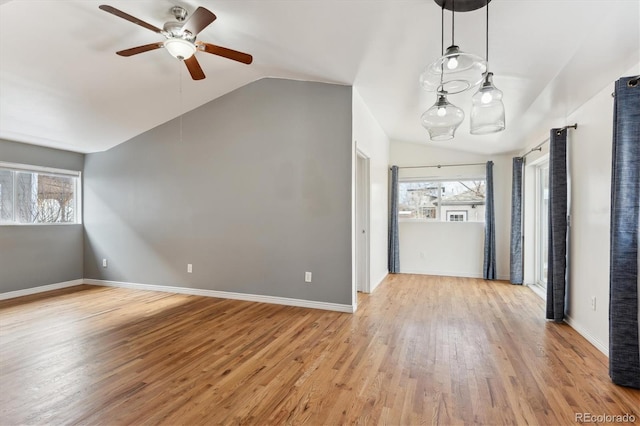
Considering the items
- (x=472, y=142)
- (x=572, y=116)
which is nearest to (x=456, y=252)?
(x=472, y=142)

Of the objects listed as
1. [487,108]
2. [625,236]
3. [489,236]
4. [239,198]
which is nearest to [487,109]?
[487,108]

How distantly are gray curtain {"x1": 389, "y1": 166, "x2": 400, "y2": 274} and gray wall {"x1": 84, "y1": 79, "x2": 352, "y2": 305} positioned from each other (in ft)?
8.42

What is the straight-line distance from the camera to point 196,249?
4.76 m

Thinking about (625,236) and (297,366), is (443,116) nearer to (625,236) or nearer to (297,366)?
(625,236)

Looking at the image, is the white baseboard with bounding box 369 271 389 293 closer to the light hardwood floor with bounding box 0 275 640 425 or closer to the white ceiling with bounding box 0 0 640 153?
the light hardwood floor with bounding box 0 275 640 425

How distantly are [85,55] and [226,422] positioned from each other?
3581 mm

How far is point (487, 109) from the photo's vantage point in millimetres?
2043

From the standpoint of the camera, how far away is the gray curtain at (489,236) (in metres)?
5.77

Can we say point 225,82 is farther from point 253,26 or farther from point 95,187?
point 95,187

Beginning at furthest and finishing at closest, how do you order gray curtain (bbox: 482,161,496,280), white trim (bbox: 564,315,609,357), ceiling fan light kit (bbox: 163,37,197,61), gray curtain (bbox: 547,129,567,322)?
gray curtain (bbox: 482,161,496,280)
gray curtain (bbox: 547,129,567,322)
white trim (bbox: 564,315,609,357)
ceiling fan light kit (bbox: 163,37,197,61)

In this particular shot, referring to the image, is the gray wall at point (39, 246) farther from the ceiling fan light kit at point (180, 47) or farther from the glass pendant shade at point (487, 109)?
the glass pendant shade at point (487, 109)

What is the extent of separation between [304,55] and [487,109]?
6.55 feet

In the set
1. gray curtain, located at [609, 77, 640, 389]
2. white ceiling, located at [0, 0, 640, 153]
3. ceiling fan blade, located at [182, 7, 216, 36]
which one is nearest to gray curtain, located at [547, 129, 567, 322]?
white ceiling, located at [0, 0, 640, 153]

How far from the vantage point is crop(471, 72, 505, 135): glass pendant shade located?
196cm
